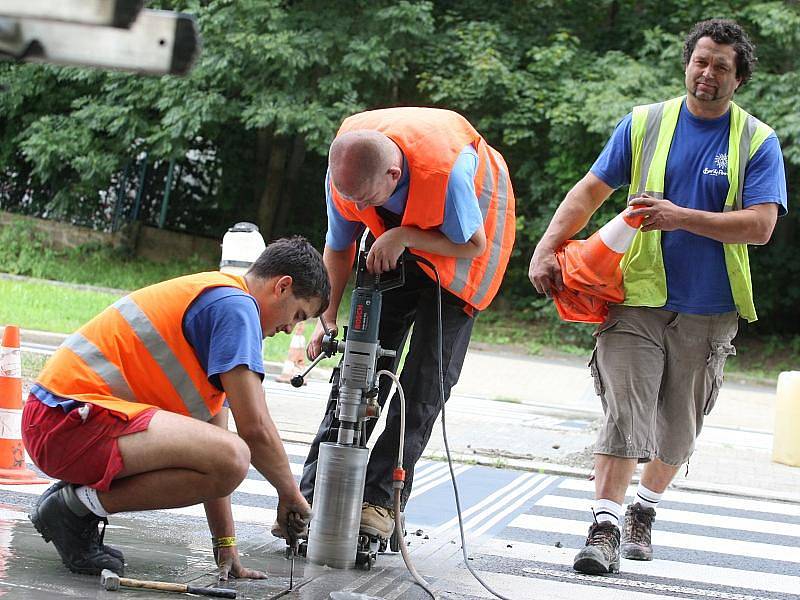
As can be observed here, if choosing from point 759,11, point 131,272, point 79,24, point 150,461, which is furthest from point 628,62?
point 79,24

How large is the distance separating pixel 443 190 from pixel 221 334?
1.08 m

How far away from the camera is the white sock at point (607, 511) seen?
5223mm

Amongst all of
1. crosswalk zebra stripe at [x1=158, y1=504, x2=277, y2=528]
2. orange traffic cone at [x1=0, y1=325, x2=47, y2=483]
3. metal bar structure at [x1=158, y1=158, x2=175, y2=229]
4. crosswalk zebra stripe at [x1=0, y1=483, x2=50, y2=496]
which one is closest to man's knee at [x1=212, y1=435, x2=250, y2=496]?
crosswalk zebra stripe at [x1=158, y1=504, x2=277, y2=528]

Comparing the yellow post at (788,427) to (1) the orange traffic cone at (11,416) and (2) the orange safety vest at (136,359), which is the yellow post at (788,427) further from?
(2) the orange safety vest at (136,359)

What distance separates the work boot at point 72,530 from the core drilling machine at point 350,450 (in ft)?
2.54

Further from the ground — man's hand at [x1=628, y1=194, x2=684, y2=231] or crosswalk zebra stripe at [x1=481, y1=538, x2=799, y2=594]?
man's hand at [x1=628, y1=194, x2=684, y2=231]

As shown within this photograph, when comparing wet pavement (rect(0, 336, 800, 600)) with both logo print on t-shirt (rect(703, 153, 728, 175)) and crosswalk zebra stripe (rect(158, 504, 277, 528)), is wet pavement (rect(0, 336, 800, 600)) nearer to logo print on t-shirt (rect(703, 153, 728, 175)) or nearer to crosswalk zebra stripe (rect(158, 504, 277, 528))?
crosswalk zebra stripe (rect(158, 504, 277, 528))

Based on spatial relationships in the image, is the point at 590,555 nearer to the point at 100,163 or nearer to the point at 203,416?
the point at 203,416

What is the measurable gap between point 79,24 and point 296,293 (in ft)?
7.63

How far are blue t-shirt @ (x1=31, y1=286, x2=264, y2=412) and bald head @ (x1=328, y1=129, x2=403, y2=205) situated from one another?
0.58m

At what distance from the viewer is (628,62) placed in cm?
2005

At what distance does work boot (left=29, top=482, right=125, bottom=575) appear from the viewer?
413 centimetres

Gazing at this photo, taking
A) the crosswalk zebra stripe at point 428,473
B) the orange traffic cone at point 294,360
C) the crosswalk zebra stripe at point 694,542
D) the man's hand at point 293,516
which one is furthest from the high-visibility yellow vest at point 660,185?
the orange traffic cone at point 294,360

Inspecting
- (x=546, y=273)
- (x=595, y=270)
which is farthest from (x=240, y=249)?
(x=595, y=270)
